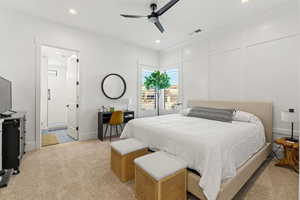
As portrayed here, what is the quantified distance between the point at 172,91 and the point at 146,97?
103 cm

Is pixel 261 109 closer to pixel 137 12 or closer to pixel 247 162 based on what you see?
pixel 247 162

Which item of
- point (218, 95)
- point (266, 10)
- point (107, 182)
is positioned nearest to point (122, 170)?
point (107, 182)

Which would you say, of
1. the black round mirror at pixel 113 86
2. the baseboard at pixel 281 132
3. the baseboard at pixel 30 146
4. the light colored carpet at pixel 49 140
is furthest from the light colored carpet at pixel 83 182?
the black round mirror at pixel 113 86

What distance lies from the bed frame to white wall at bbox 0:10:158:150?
274 centimetres

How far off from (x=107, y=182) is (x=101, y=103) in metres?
2.64

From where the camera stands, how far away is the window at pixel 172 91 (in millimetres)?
5141

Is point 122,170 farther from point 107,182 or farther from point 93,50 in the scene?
point 93,50

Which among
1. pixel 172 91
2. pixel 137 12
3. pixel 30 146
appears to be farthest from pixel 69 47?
pixel 172 91

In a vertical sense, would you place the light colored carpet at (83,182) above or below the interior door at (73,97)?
below

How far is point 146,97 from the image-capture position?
5441 millimetres

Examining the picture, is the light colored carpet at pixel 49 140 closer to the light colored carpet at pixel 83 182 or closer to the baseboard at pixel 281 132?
the light colored carpet at pixel 83 182

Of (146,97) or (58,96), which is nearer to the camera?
(146,97)

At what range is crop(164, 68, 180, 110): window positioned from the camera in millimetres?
5141

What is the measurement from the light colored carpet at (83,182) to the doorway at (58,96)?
1.42 meters
